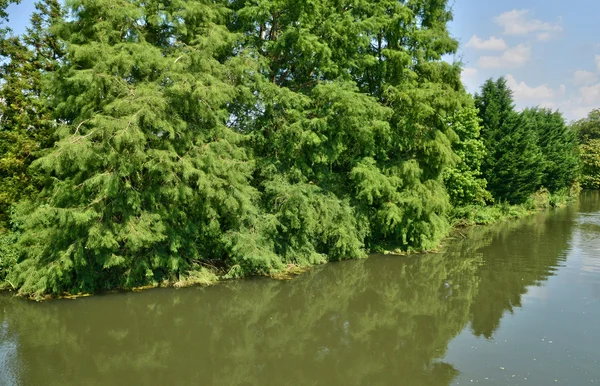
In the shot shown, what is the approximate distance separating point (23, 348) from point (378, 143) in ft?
48.5

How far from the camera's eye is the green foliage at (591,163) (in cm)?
5984

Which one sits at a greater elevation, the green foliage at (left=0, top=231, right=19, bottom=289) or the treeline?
the treeline

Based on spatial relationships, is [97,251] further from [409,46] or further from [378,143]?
[409,46]

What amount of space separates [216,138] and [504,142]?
79.5ft

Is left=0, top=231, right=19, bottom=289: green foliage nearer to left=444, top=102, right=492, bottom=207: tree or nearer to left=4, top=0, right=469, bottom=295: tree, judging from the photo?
left=4, top=0, right=469, bottom=295: tree

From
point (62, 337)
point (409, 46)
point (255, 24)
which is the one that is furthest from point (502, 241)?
point (62, 337)

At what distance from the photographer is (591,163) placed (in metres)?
60.6

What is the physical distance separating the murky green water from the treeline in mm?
1687

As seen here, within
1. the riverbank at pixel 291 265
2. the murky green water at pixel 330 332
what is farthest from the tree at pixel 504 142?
the murky green water at pixel 330 332

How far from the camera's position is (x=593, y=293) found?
13289mm

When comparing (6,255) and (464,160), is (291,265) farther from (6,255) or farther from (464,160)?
(464,160)

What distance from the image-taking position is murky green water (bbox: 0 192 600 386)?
328 inches

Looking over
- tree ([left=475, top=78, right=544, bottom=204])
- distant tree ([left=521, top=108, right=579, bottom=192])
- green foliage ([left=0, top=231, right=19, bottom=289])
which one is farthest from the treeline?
distant tree ([left=521, top=108, right=579, bottom=192])

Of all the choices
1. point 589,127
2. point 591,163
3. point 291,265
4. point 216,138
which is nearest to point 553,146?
point 591,163
